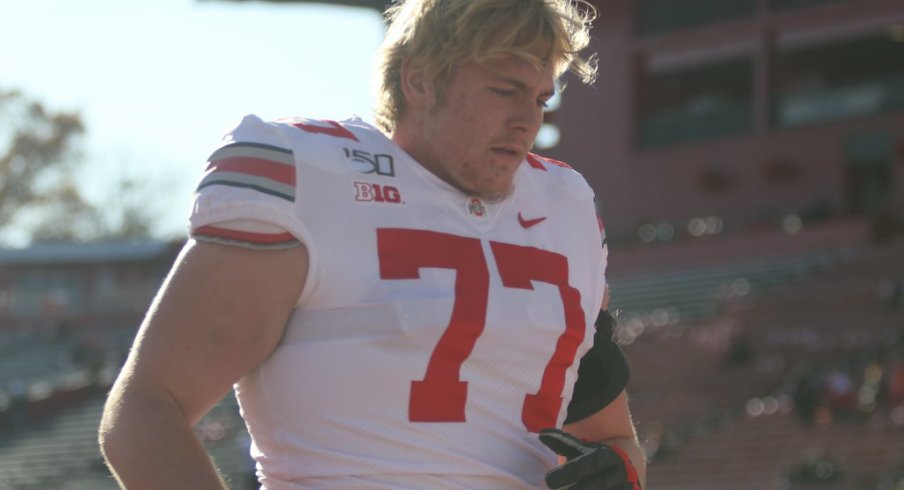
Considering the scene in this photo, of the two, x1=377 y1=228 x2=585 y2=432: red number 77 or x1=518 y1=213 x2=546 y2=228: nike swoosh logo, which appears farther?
x1=518 y1=213 x2=546 y2=228: nike swoosh logo

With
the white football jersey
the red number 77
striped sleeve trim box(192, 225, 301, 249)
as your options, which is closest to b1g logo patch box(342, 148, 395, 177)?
the white football jersey

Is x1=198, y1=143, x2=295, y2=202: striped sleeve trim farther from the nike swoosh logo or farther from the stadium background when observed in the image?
the stadium background

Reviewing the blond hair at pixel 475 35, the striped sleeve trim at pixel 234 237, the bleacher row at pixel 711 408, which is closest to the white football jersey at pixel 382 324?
the striped sleeve trim at pixel 234 237

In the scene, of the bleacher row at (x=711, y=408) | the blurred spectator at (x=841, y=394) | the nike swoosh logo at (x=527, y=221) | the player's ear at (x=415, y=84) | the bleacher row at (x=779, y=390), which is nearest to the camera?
the player's ear at (x=415, y=84)

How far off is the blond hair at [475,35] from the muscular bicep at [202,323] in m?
0.45

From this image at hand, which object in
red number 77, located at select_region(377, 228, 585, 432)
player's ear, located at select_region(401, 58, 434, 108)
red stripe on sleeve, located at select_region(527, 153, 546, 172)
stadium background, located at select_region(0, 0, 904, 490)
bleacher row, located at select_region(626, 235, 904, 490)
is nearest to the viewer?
red number 77, located at select_region(377, 228, 585, 432)

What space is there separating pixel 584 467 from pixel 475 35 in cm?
69

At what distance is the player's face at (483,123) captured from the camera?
106 inches

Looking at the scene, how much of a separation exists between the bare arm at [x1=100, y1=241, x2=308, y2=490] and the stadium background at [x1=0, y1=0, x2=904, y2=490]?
1597 cm

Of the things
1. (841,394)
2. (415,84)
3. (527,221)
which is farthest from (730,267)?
(415,84)

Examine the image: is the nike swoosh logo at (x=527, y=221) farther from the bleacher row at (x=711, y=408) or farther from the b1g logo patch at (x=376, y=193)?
the bleacher row at (x=711, y=408)

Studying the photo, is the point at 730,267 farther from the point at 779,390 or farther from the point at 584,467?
the point at 584,467

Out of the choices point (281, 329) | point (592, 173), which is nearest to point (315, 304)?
point (281, 329)

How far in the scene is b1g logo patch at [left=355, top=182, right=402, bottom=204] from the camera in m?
2.64
